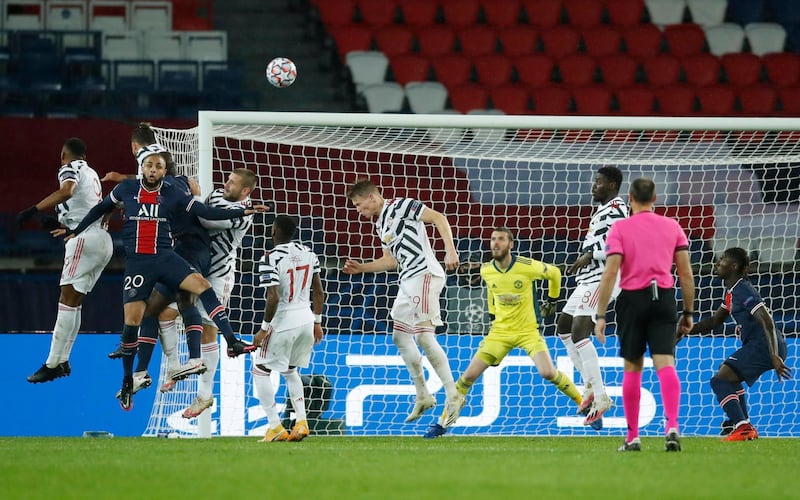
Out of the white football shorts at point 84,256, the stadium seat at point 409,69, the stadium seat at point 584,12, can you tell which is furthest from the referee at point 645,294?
the stadium seat at point 584,12

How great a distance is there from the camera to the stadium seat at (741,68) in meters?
19.3

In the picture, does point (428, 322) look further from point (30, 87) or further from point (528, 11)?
point (528, 11)

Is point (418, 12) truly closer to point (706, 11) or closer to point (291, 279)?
point (706, 11)

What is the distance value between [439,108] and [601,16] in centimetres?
386

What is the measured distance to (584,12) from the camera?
20078mm

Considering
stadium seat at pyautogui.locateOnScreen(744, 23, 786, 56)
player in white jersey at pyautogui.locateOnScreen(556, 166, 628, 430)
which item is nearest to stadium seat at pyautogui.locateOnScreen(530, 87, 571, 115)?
stadium seat at pyautogui.locateOnScreen(744, 23, 786, 56)

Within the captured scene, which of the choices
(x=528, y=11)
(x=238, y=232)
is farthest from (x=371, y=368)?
(x=528, y=11)

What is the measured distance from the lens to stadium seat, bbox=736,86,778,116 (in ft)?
61.4

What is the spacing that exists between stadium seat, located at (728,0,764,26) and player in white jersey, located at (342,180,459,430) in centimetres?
1192

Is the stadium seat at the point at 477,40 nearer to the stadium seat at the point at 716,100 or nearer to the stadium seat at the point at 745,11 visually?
the stadium seat at the point at 716,100

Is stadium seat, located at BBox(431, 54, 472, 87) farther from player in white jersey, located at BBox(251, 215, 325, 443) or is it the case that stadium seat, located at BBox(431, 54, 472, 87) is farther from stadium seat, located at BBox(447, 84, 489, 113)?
player in white jersey, located at BBox(251, 215, 325, 443)

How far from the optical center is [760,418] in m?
12.3

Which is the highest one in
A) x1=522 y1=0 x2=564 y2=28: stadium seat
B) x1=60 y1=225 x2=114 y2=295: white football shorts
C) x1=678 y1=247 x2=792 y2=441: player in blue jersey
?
x1=522 y1=0 x2=564 y2=28: stadium seat

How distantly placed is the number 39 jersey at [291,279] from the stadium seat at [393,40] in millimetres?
9549
